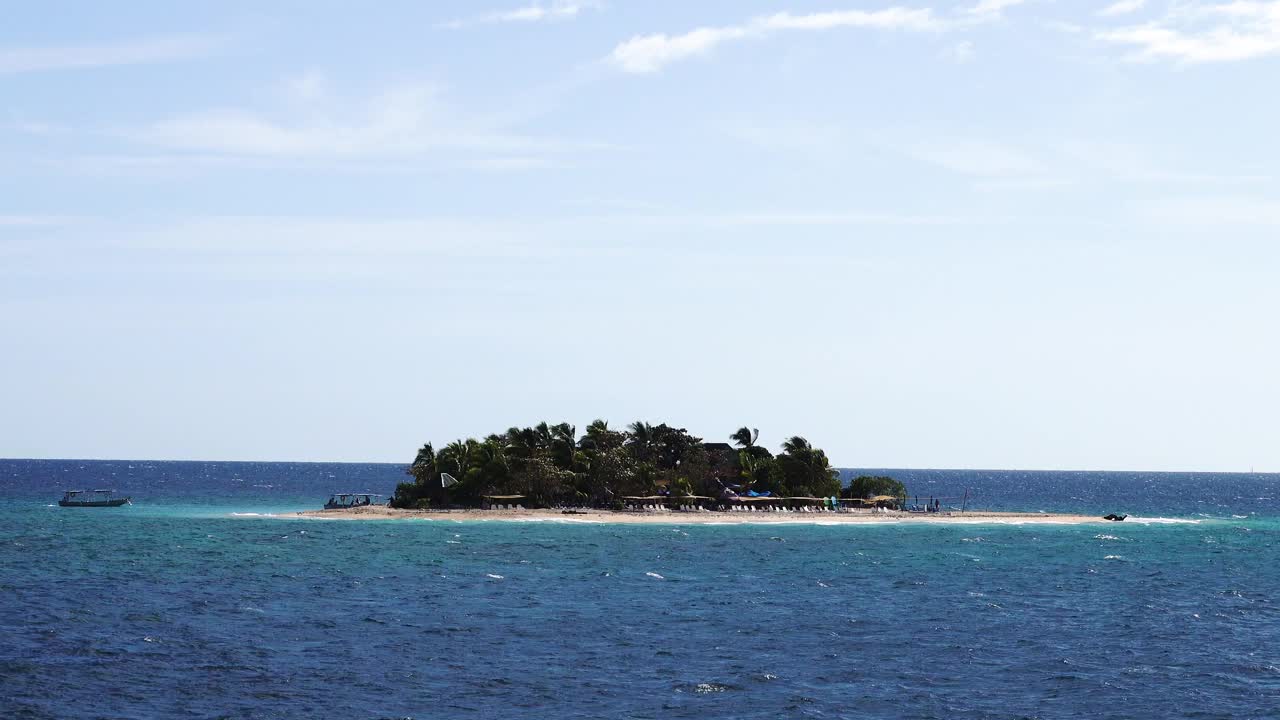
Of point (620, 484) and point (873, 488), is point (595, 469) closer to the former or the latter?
point (620, 484)

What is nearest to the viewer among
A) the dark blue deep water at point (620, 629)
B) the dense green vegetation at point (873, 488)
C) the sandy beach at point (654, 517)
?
the dark blue deep water at point (620, 629)

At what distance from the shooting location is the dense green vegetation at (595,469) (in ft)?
459

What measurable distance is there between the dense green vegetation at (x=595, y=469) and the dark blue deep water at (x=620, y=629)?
33238mm

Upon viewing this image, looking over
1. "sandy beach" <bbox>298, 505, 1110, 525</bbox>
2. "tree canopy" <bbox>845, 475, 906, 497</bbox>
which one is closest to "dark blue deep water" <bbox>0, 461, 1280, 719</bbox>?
"sandy beach" <bbox>298, 505, 1110, 525</bbox>

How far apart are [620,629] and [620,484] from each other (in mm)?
83522

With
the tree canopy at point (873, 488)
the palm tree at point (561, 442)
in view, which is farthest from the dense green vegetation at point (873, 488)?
the palm tree at point (561, 442)

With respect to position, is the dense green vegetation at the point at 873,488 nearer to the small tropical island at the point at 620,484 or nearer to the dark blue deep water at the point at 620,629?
the small tropical island at the point at 620,484

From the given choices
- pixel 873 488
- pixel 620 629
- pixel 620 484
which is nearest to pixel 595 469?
pixel 620 484

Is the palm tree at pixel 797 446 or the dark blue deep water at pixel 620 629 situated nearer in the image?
the dark blue deep water at pixel 620 629

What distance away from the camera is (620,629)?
5862 centimetres

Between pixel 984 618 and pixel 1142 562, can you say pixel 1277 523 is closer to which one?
pixel 1142 562

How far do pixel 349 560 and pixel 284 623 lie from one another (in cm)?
2871

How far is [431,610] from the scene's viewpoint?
6378cm

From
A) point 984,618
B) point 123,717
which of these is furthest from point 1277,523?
point 123,717
